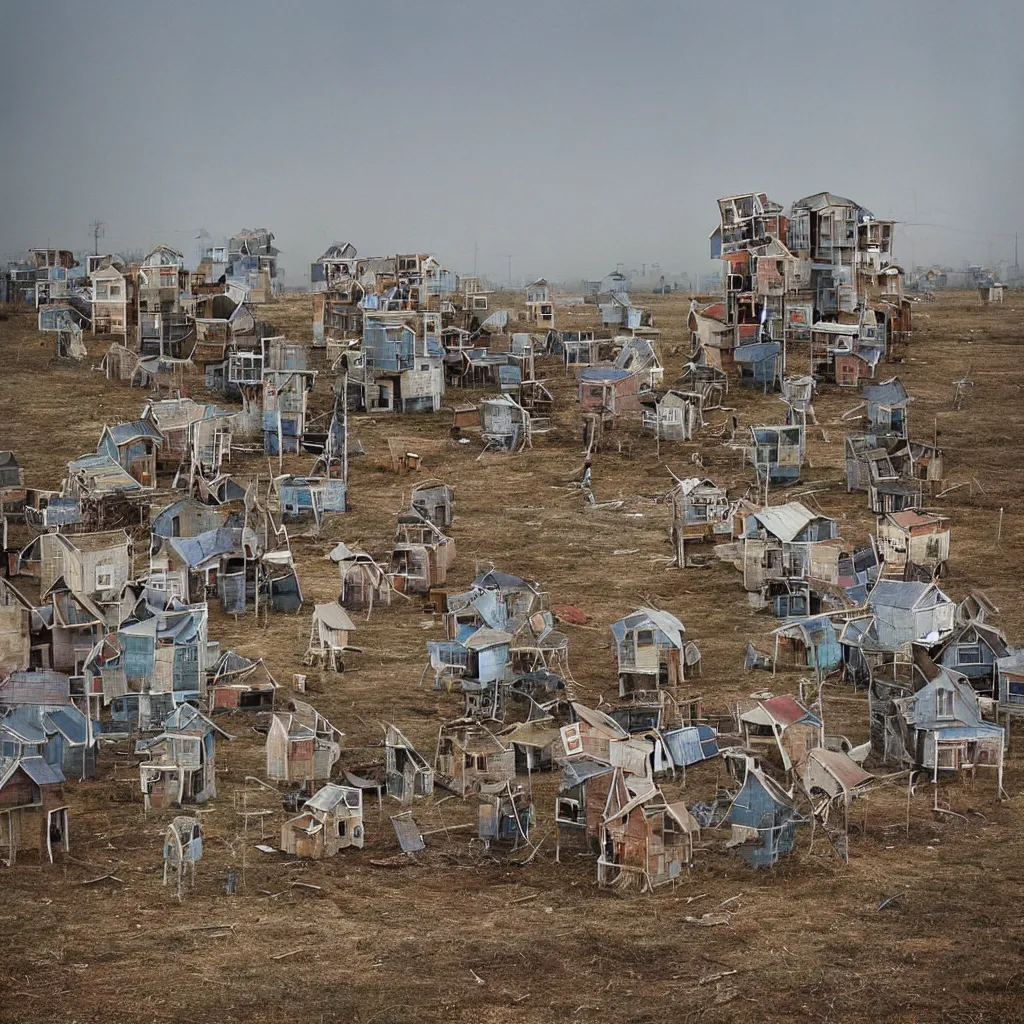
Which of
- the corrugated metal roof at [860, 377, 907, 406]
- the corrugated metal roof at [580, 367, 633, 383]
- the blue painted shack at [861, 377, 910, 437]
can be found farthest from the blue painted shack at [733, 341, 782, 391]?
the blue painted shack at [861, 377, 910, 437]

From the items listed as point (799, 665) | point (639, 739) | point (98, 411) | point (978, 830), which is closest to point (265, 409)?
point (98, 411)

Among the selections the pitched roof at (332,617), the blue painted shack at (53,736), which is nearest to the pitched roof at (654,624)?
the pitched roof at (332,617)

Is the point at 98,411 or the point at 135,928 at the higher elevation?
the point at 98,411

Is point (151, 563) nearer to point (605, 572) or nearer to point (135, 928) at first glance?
point (605, 572)

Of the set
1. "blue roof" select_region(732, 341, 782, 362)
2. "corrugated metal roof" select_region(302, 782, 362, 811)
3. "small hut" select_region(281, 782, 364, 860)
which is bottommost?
"small hut" select_region(281, 782, 364, 860)

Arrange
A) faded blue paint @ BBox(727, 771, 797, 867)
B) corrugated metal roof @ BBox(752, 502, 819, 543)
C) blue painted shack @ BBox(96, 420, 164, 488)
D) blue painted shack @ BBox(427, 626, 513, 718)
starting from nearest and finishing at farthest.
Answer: faded blue paint @ BBox(727, 771, 797, 867)
blue painted shack @ BBox(427, 626, 513, 718)
corrugated metal roof @ BBox(752, 502, 819, 543)
blue painted shack @ BBox(96, 420, 164, 488)

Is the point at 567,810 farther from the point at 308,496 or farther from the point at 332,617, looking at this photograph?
the point at 308,496

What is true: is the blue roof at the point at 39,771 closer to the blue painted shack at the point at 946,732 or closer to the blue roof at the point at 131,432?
the blue painted shack at the point at 946,732

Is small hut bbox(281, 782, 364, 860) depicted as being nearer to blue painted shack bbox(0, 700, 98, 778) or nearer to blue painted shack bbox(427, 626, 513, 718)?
blue painted shack bbox(0, 700, 98, 778)
